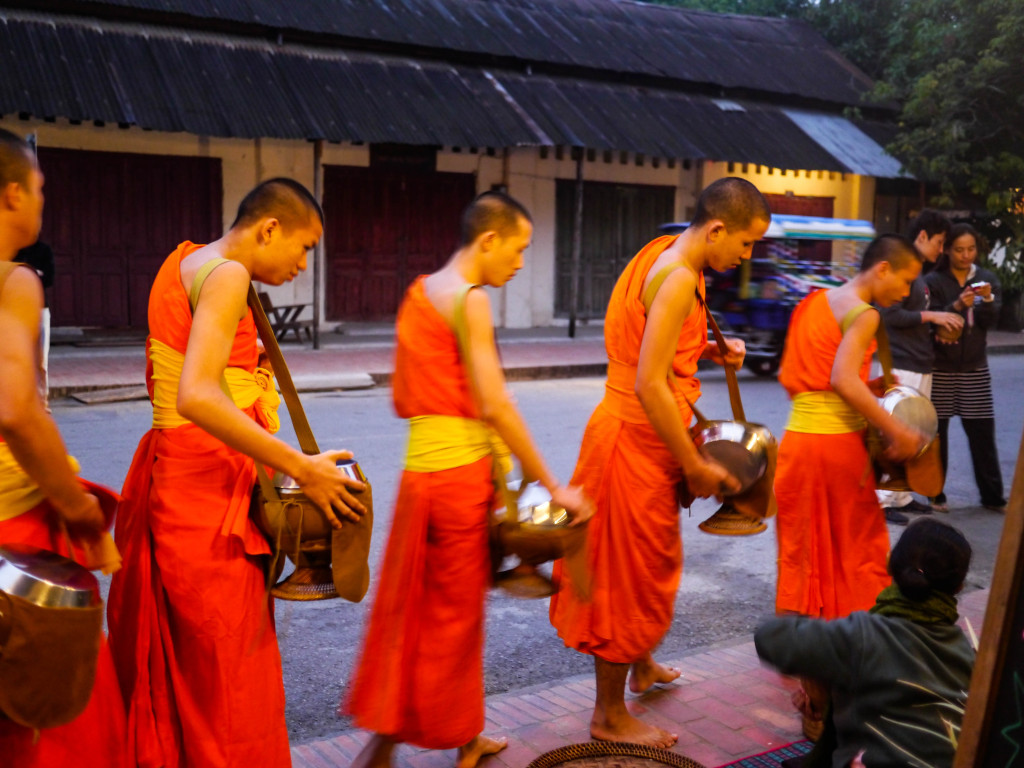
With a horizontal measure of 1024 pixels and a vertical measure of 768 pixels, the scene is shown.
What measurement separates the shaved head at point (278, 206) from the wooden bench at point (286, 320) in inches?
454

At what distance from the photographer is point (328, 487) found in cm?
263

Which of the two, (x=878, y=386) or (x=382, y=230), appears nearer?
(x=878, y=386)

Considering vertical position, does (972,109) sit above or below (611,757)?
above

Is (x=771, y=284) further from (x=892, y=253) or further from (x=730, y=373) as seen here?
(x=730, y=373)

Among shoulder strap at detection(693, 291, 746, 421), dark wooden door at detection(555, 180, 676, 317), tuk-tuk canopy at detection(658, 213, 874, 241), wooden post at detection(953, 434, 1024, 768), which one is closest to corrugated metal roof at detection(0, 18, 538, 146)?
dark wooden door at detection(555, 180, 676, 317)

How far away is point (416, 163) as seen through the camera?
16.6 metres

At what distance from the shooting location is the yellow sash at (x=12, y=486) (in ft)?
7.86

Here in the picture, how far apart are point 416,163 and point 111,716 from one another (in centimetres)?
1467

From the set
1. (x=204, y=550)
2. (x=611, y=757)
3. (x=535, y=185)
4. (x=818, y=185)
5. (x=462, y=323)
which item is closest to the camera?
(x=204, y=550)

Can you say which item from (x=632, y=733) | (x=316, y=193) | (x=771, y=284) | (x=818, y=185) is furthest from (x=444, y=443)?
(x=818, y=185)

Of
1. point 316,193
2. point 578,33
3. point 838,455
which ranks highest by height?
point 578,33

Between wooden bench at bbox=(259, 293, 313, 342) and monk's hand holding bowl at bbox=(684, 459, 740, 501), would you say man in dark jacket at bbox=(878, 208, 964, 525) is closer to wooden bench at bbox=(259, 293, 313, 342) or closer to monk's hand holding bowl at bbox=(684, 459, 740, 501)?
monk's hand holding bowl at bbox=(684, 459, 740, 501)

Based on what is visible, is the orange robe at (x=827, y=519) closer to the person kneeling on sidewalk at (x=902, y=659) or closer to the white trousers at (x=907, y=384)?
the person kneeling on sidewalk at (x=902, y=659)

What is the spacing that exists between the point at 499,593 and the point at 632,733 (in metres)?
1.87
